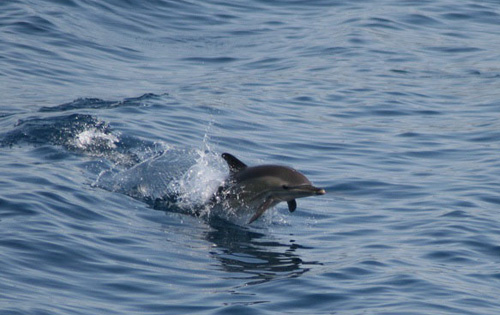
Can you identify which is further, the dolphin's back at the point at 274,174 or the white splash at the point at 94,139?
the white splash at the point at 94,139

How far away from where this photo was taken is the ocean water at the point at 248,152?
28.9 feet

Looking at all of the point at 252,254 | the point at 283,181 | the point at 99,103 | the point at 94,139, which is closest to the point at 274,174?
the point at 283,181

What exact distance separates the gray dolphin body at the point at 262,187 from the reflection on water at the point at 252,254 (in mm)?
280

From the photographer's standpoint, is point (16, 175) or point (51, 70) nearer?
point (16, 175)

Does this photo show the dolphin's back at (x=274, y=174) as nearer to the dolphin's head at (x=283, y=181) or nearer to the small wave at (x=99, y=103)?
the dolphin's head at (x=283, y=181)

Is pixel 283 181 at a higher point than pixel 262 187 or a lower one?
higher

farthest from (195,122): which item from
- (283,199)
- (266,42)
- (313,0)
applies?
(313,0)

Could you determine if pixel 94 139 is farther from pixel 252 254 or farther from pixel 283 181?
pixel 252 254

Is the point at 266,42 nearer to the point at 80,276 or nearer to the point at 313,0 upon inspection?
the point at 313,0

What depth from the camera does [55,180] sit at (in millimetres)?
11594

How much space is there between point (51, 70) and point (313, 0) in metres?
9.42

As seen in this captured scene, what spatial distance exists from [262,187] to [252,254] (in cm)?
119

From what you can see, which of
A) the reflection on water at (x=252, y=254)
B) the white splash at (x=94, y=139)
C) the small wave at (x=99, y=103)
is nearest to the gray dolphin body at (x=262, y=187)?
the reflection on water at (x=252, y=254)

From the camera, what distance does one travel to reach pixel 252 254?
9961 mm
